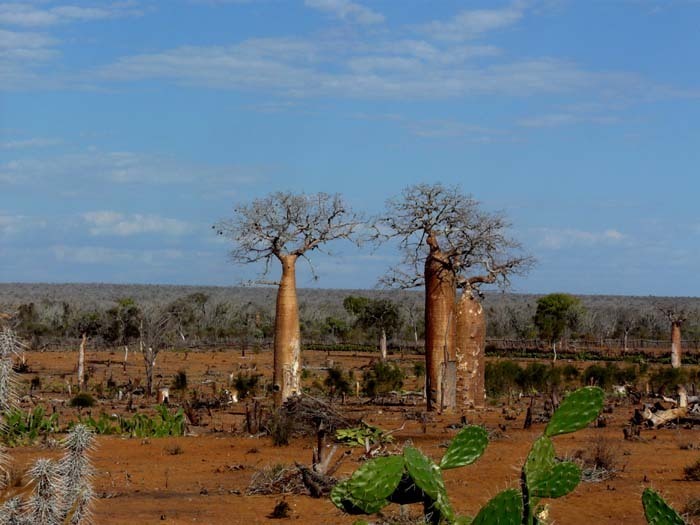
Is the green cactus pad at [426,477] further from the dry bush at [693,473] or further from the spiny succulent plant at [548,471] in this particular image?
the dry bush at [693,473]

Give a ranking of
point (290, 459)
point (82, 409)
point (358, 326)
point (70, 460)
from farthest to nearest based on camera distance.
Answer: point (358, 326) < point (82, 409) < point (290, 459) < point (70, 460)

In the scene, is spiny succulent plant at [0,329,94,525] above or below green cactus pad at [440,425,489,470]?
below

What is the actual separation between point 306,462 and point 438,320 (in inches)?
241

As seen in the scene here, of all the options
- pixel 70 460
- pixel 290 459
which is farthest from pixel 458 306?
pixel 70 460

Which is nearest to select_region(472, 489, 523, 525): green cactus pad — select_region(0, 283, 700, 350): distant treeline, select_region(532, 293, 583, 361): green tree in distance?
select_region(0, 283, 700, 350): distant treeline

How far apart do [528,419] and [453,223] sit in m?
4.50

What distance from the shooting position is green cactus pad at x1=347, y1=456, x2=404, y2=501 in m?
3.28

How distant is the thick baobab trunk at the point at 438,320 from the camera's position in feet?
61.2

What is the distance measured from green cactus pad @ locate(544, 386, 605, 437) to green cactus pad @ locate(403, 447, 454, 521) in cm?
36

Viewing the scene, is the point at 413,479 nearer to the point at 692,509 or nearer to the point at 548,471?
the point at 548,471

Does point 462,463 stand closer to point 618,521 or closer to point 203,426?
point 618,521

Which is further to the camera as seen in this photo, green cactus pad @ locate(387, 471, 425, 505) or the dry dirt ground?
the dry dirt ground

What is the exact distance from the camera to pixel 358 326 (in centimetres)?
4647

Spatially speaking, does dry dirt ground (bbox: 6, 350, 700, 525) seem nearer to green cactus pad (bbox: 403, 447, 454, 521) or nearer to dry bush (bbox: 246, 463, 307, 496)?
dry bush (bbox: 246, 463, 307, 496)
